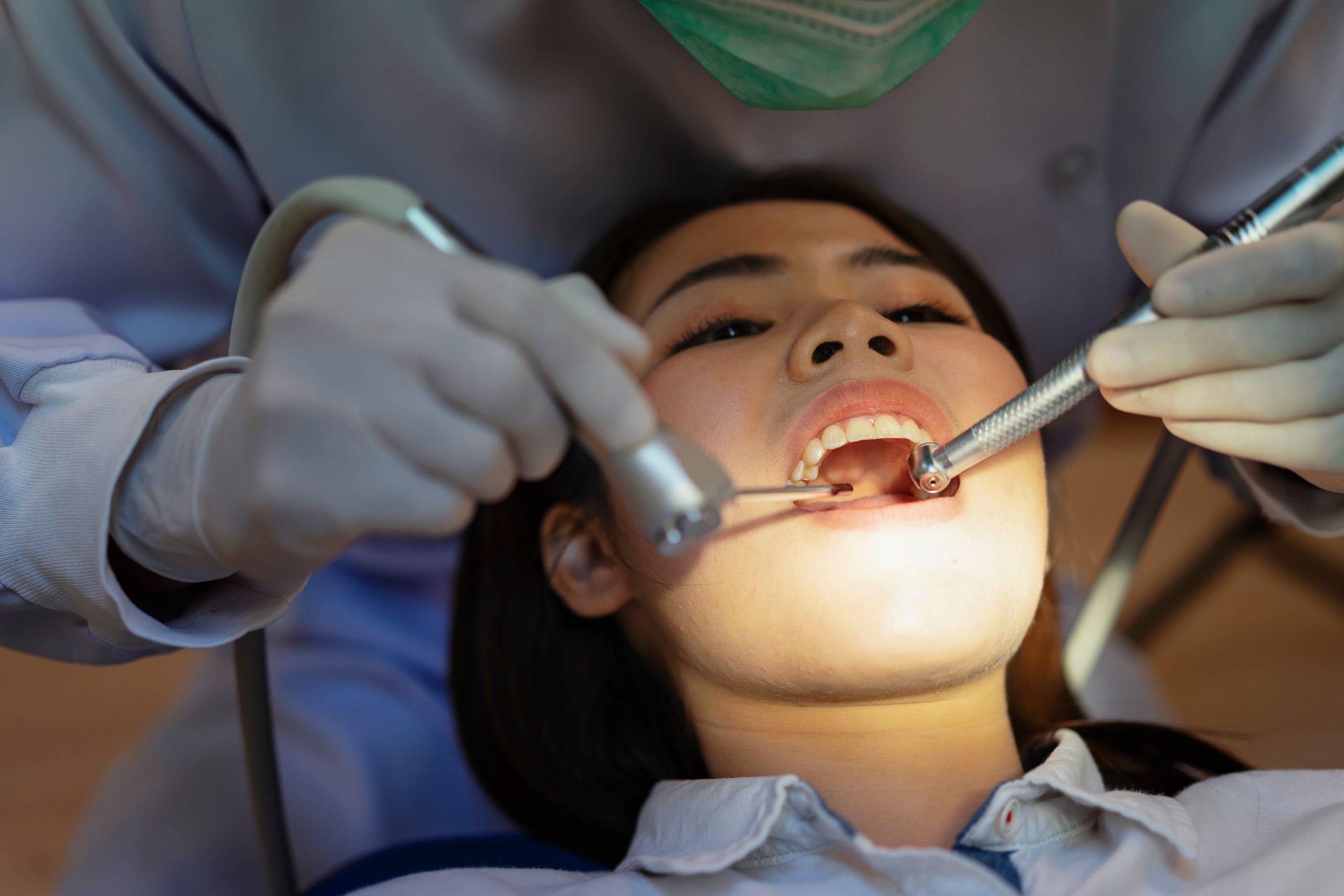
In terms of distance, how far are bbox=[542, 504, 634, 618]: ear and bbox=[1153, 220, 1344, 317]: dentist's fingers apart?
60cm

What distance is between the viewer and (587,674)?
1.30 m

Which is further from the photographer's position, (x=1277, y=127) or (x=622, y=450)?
(x=1277, y=127)

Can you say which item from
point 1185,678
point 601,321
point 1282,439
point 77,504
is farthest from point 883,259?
point 1185,678

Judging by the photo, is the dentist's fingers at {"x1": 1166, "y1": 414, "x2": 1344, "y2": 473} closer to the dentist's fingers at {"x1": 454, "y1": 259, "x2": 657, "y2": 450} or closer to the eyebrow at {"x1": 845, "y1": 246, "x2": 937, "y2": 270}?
the eyebrow at {"x1": 845, "y1": 246, "x2": 937, "y2": 270}

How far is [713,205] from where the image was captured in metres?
1.24

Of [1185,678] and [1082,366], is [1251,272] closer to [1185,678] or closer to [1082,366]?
[1082,366]

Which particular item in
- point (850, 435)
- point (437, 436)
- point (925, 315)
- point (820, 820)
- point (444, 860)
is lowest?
point (444, 860)

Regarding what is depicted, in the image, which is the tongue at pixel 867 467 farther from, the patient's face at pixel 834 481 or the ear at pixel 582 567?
the ear at pixel 582 567

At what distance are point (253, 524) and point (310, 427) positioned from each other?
125 millimetres

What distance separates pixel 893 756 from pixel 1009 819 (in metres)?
0.11

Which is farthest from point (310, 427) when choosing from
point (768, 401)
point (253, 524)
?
point (768, 401)

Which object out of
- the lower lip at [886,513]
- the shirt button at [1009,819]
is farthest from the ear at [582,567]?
the shirt button at [1009,819]

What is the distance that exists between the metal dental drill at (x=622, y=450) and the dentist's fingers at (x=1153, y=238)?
15.5 inches

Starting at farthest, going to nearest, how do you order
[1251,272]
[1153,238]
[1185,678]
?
1. [1185,678]
2. [1153,238]
3. [1251,272]
